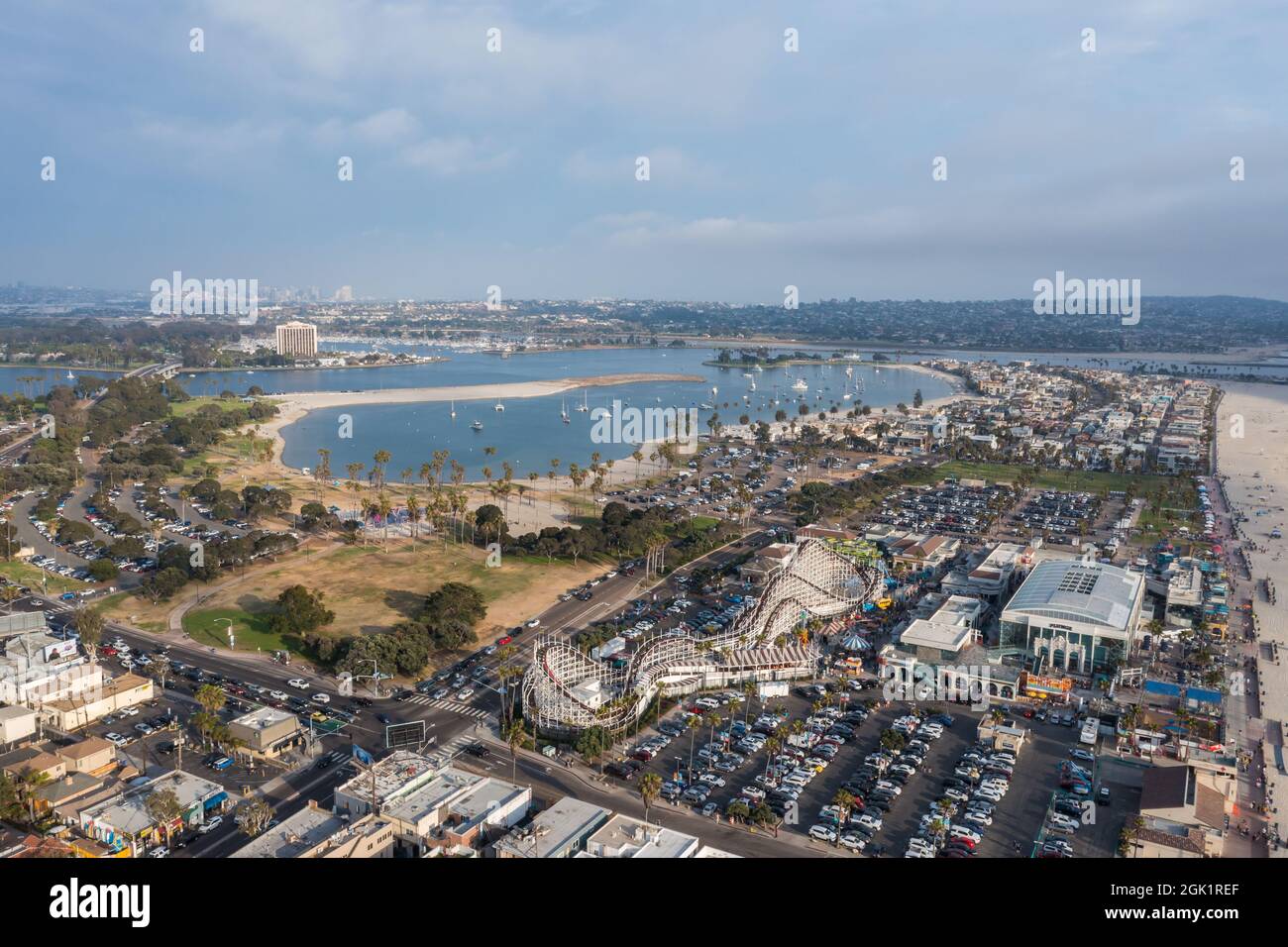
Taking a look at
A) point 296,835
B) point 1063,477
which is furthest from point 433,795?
point 1063,477

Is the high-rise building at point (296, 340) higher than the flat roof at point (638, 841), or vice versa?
the high-rise building at point (296, 340)

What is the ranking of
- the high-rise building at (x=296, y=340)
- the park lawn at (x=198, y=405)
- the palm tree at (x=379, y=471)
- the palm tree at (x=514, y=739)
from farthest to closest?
the high-rise building at (x=296, y=340) < the park lawn at (x=198, y=405) < the palm tree at (x=379, y=471) < the palm tree at (x=514, y=739)

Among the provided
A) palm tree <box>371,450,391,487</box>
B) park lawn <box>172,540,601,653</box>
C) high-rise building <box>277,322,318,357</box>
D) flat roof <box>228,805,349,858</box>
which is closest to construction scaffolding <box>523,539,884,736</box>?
park lawn <box>172,540,601,653</box>

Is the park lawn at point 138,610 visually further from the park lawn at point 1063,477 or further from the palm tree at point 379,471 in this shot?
the park lawn at point 1063,477

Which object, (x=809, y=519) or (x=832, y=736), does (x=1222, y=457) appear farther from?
(x=832, y=736)

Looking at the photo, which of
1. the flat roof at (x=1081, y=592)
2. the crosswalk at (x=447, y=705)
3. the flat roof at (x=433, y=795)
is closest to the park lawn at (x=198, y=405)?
the crosswalk at (x=447, y=705)

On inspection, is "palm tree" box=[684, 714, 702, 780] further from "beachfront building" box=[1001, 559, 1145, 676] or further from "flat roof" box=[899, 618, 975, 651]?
"beachfront building" box=[1001, 559, 1145, 676]

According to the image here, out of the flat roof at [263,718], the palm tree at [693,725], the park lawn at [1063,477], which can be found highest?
the park lawn at [1063,477]
